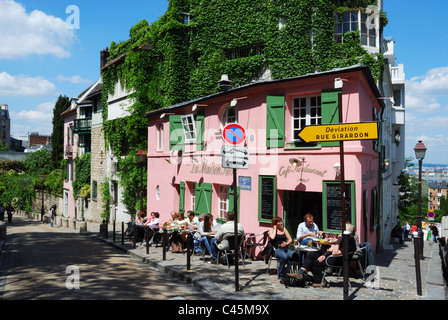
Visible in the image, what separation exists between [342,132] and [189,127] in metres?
10.6

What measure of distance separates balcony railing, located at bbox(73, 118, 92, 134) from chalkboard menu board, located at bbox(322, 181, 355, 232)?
29.0 m

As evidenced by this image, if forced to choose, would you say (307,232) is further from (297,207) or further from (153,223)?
(153,223)

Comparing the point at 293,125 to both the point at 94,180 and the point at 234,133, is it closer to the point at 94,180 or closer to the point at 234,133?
the point at 234,133

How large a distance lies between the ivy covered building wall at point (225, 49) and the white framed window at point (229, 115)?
7.21 metres

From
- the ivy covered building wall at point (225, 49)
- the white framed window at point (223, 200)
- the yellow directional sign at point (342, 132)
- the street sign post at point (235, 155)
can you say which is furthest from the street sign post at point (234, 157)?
the ivy covered building wall at point (225, 49)

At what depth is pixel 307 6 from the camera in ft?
67.1

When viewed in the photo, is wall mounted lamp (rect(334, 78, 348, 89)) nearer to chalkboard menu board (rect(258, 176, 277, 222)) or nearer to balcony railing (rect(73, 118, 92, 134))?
chalkboard menu board (rect(258, 176, 277, 222))

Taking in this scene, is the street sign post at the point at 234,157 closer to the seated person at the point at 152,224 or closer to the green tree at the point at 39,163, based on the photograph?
the seated person at the point at 152,224

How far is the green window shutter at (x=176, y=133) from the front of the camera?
17750 millimetres

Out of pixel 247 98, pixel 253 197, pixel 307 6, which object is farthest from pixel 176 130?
pixel 307 6

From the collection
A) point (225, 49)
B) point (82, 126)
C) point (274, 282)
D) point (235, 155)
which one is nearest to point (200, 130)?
point (235, 155)

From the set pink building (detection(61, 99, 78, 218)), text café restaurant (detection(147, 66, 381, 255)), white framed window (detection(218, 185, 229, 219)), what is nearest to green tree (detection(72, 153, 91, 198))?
pink building (detection(61, 99, 78, 218))
